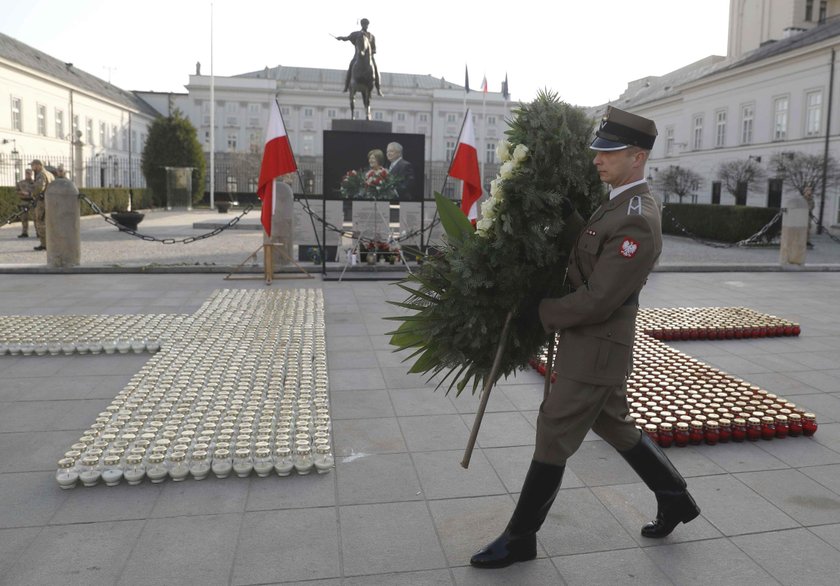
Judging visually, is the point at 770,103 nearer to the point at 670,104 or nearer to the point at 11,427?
the point at 670,104

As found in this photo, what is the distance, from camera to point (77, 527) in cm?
344

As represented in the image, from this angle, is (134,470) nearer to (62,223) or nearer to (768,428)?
(768,428)

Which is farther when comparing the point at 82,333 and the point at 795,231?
the point at 795,231

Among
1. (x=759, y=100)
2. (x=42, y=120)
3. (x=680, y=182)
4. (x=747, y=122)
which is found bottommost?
(x=680, y=182)

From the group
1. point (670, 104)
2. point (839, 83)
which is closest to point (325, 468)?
point (839, 83)

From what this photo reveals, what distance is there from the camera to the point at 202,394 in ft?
17.8

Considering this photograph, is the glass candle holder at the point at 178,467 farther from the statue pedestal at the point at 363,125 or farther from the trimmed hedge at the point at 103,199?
the trimmed hedge at the point at 103,199

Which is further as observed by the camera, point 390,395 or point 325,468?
point 390,395

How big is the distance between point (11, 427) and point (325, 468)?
2353mm

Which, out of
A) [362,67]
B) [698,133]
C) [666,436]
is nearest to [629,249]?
[666,436]

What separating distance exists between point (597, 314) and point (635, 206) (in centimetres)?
48

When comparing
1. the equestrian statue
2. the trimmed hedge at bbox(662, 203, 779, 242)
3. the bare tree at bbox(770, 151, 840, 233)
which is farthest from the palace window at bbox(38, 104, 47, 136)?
the bare tree at bbox(770, 151, 840, 233)

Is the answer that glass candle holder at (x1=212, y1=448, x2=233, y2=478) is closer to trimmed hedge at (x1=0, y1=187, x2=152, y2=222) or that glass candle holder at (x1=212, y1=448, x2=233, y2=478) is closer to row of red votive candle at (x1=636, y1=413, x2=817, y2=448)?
row of red votive candle at (x1=636, y1=413, x2=817, y2=448)

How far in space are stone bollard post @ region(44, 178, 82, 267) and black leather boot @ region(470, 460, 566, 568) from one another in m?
11.9
